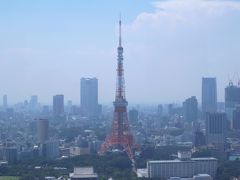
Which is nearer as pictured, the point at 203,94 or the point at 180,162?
the point at 180,162

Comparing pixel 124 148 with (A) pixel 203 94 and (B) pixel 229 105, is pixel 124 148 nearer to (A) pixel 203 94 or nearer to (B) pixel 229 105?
(B) pixel 229 105

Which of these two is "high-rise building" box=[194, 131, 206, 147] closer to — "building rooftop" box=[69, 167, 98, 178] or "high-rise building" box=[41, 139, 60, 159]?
"high-rise building" box=[41, 139, 60, 159]

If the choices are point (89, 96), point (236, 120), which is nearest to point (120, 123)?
point (236, 120)

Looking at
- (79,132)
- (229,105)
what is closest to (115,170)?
(79,132)

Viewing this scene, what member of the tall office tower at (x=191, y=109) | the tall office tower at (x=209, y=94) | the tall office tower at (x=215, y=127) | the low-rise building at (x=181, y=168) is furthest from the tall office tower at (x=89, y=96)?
the low-rise building at (x=181, y=168)

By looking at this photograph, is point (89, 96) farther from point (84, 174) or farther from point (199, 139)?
point (84, 174)

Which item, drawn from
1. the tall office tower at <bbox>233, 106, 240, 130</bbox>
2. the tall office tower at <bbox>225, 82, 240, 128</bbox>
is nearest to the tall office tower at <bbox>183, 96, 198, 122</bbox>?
the tall office tower at <bbox>225, 82, 240, 128</bbox>
